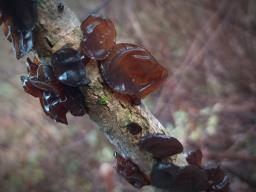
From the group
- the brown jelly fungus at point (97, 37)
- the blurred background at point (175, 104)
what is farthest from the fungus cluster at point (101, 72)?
the blurred background at point (175, 104)

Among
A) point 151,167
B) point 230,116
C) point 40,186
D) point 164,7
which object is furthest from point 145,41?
point 151,167

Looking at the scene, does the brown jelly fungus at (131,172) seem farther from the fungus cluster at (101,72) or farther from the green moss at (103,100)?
the green moss at (103,100)

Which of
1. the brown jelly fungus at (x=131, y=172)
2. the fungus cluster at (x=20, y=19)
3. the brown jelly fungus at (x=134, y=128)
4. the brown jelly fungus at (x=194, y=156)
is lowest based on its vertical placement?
the brown jelly fungus at (x=194, y=156)

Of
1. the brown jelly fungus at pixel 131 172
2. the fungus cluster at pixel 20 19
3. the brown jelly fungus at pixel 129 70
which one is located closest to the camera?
the fungus cluster at pixel 20 19

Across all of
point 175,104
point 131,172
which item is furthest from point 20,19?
point 175,104

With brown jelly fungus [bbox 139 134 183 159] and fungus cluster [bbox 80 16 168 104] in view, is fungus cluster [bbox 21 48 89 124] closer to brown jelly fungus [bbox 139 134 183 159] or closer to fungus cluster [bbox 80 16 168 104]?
fungus cluster [bbox 80 16 168 104]

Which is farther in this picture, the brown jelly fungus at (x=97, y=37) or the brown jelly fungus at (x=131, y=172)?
the brown jelly fungus at (x=131, y=172)

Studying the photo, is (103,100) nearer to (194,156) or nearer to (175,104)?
(194,156)
